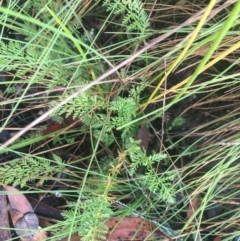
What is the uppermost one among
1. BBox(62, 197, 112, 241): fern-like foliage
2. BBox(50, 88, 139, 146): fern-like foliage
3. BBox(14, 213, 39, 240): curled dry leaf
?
BBox(50, 88, 139, 146): fern-like foliage

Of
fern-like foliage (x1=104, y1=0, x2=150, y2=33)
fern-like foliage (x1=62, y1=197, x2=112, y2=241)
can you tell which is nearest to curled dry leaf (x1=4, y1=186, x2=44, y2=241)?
fern-like foliage (x1=62, y1=197, x2=112, y2=241)

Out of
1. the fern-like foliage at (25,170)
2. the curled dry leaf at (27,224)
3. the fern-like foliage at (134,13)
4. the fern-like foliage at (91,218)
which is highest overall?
the fern-like foliage at (134,13)

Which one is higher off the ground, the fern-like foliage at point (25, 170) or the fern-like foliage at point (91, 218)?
the fern-like foliage at point (25, 170)

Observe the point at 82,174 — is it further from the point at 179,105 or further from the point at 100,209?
the point at 179,105

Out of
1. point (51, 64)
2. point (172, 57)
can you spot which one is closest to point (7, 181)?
point (51, 64)

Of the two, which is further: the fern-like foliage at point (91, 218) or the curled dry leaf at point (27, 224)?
the curled dry leaf at point (27, 224)

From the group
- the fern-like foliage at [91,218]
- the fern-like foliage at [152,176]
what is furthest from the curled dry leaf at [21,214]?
the fern-like foliage at [152,176]

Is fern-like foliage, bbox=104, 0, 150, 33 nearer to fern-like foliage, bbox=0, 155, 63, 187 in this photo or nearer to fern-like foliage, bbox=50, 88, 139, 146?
fern-like foliage, bbox=50, 88, 139, 146

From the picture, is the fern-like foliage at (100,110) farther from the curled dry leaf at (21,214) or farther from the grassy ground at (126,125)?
the curled dry leaf at (21,214)
